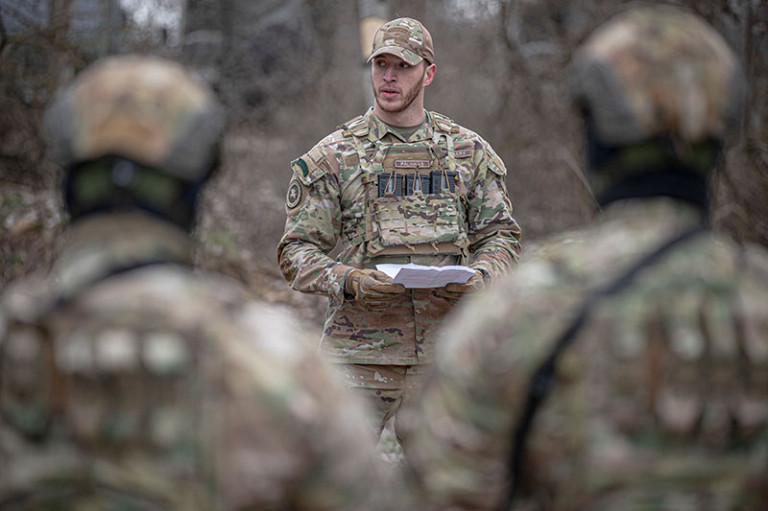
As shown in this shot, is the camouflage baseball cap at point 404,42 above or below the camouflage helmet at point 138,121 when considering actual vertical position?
above

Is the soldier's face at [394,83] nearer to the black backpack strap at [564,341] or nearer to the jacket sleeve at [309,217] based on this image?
→ the jacket sleeve at [309,217]

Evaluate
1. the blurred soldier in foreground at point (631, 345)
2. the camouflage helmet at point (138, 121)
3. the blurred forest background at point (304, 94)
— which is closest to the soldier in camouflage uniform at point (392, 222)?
the blurred soldier in foreground at point (631, 345)

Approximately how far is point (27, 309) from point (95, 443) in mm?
308

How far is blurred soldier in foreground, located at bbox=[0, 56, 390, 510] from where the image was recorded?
177cm

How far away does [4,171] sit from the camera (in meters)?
7.33

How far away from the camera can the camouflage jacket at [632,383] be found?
6.15 feet

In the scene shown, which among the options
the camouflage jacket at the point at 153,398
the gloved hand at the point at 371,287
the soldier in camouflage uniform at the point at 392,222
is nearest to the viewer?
the camouflage jacket at the point at 153,398

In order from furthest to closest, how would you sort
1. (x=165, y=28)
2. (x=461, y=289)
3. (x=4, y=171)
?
(x=165, y=28)
(x=4, y=171)
(x=461, y=289)

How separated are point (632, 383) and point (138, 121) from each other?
3.82 ft

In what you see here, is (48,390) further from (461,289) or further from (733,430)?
(461,289)

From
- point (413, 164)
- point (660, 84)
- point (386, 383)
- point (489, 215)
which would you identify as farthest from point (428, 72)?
point (660, 84)

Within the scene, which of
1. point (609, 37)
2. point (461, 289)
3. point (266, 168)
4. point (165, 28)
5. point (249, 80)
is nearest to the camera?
point (609, 37)

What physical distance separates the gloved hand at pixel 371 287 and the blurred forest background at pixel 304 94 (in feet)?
11.0

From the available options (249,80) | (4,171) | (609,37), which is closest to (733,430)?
(609,37)
